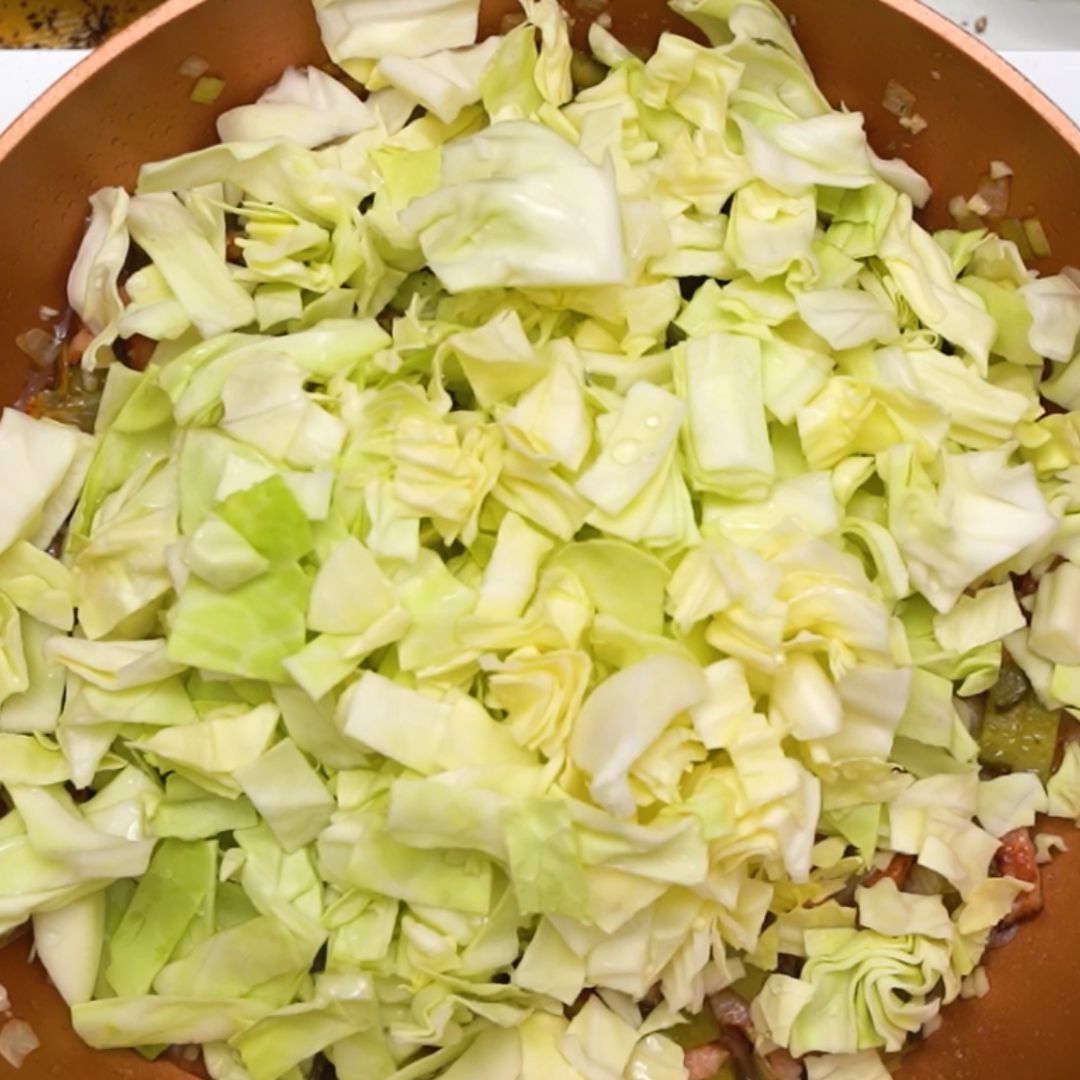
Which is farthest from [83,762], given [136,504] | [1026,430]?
[1026,430]

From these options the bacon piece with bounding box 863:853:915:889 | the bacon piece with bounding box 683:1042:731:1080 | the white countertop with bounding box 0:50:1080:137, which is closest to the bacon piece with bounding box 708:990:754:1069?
the bacon piece with bounding box 683:1042:731:1080

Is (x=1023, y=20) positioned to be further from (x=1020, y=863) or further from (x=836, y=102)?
(x=1020, y=863)

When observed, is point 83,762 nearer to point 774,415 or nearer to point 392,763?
point 392,763

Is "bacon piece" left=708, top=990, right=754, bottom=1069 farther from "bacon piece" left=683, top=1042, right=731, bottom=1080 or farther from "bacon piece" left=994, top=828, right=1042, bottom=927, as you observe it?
"bacon piece" left=994, top=828, right=1042, bottom=927

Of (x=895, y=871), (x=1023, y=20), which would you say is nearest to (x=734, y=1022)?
(x=895, y=871)

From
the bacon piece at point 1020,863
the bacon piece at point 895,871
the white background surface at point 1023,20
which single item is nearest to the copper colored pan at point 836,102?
the bacon piece at point 1020,863

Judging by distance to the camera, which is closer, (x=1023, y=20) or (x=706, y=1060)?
(x=706, y=1060)
